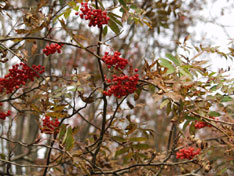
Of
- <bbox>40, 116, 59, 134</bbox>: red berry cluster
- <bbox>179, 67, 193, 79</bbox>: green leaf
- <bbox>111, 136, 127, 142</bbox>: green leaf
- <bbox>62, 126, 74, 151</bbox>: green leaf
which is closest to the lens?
<bbox>179, 67, 193, 79</bbox>: green leaf

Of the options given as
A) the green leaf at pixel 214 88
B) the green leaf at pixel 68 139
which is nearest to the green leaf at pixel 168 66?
the green leaf at pixel 214 88

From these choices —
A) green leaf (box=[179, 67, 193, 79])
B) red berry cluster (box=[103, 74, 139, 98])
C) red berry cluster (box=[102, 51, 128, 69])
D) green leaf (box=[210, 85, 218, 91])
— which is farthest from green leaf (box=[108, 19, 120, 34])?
green leaf (box=[210, 85, 218, 91])

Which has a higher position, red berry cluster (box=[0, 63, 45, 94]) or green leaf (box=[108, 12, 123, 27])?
green leaf (box=[108, 12, 123, 27])

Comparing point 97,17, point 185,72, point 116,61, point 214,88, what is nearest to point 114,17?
point 97,17

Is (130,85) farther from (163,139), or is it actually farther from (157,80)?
(163,139)

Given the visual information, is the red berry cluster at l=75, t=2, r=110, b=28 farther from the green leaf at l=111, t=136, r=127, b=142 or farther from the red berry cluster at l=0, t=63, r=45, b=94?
the green leaf at l=111, t=136, r=127, b=142

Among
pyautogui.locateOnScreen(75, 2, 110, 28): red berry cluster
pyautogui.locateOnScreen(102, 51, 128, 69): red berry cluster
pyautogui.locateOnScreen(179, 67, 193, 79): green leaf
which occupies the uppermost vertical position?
pyautogui.locateOnScreen(75, 2, 110, 28): red berry cluster

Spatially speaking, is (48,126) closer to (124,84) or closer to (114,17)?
(124,84)

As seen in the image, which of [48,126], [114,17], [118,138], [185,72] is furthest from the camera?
[118,138]

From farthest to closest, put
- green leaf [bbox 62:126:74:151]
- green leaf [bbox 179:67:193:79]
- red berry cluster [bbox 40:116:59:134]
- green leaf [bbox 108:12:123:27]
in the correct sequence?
red berry cluster [bbox 40:116:59:134] → green leaf [bbox 108:12:123:27] → green leaf [bbox 62:126:74:151] → green leaf [bbox 179:67:193:79]

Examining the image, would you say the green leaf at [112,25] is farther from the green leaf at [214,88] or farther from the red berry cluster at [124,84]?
the green leaf at [214,88]

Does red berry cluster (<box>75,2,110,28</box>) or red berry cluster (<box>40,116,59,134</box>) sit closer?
red berry cluster (<box>75,2,110,28</box>)

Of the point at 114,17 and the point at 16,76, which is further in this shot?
the point at 16,76

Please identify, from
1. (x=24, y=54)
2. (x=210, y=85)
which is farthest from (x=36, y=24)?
(x=210, y=85)
